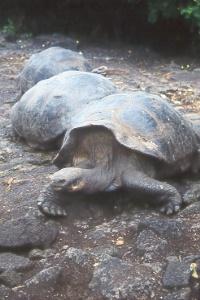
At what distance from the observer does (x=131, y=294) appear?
2980mm

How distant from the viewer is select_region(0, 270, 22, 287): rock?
3.14 metres

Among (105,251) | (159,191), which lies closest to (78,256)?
(105,251)

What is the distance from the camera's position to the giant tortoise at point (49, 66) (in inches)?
243

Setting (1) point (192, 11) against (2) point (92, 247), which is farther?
(1) point (192, 11)

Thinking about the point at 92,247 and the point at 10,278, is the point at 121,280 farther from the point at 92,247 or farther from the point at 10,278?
the point at 10,278

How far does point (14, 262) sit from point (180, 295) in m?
0.85

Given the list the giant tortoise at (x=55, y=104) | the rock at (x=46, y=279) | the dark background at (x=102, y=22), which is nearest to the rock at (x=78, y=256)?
the rock at (x=46, y=279)

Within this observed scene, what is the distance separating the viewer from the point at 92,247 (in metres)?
3.42

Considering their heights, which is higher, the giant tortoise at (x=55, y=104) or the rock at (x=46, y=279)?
the giant tortoise at (x=55, y=104)

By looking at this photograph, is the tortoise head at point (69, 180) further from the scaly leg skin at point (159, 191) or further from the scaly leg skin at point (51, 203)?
the scaly leg skin at point (159, 191)

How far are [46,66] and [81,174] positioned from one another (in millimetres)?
2667

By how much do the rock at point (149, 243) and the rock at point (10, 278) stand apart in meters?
0.60

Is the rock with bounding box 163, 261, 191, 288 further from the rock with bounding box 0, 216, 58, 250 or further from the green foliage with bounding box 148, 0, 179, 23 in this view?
the green foliage with bounding box 148, 0, 179, 23

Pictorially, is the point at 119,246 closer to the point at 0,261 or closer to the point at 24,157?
the point at 0,261
